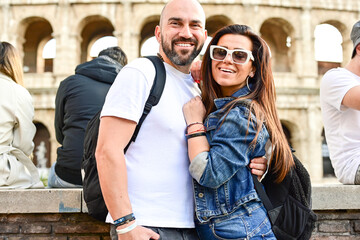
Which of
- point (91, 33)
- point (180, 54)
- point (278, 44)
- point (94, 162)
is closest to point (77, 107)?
point (94, 162)

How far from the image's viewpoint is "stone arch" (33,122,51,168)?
1496 cm

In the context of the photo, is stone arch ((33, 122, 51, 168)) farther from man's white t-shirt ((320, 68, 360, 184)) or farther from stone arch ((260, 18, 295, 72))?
man's white t-shirt ((320, 68, 360, 184))

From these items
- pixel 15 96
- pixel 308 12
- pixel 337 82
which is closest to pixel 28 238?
pixel 15 96

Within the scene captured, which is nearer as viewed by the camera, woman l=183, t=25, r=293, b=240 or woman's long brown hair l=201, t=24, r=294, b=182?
woman l=183, t=25, r=293, b=240

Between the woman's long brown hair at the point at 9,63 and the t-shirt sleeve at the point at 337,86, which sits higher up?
the woman's long brown hair at the point at 9,63

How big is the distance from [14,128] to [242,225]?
7.74 feet

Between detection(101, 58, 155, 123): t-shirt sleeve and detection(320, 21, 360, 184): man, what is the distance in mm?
1681

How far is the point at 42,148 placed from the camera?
603 inches

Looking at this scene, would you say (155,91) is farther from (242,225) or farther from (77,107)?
(77,107)

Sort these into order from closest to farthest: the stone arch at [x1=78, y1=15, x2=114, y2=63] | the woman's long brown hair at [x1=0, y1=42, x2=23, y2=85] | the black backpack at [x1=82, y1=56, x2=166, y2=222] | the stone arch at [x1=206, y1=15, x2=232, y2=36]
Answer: the black backpack at [x1=82, y1=56, x2=166, y2=222]
the woman's long brown hair at [x1=0, y1=42, x2=23, y2=85]
the stone arch at [x1=206, y1=15, x2=232, y2=36]
the stone arch at [x1=78, y1=15, x2=114, y2=63]

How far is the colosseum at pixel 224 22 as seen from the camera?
573 inches

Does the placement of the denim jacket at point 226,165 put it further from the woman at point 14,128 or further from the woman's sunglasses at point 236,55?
the woman at point 14,128

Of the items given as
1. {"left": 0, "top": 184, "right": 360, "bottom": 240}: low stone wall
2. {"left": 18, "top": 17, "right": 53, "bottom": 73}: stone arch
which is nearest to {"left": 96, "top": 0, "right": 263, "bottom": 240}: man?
{"left": 0, "top": 184, "right": 360, "bottom": 240}: low stone wall

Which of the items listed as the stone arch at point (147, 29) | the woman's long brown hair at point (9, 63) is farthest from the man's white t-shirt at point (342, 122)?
the stone arch at point (147, 29)
